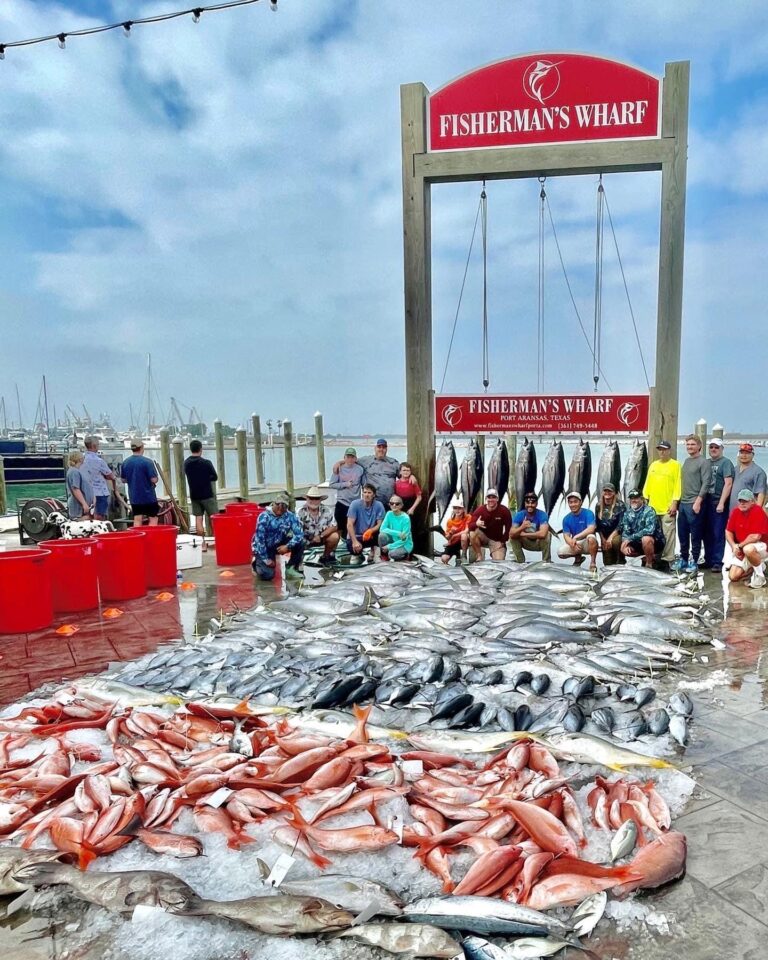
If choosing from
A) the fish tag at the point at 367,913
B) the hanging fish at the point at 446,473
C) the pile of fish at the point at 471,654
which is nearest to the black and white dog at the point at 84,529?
the pile of fish at the point at 471,654

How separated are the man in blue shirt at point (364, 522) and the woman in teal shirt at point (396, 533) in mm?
196

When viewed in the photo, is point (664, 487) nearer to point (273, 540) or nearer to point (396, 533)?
point (396, 533)

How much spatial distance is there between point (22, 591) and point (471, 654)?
171 inches

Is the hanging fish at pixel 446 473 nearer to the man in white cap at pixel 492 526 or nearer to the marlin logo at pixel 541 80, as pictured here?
the man in white cap at pixel 492 526

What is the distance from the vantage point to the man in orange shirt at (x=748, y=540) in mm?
7598

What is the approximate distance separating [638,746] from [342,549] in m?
6.90

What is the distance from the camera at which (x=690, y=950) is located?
2322 mm

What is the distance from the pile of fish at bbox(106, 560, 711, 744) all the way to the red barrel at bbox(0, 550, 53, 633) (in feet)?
5.47

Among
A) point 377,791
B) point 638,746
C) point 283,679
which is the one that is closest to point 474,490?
point 283,679

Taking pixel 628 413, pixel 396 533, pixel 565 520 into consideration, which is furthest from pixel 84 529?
pixel 628 413

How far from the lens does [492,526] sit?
30.3ft

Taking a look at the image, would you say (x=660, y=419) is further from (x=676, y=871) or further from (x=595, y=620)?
(x=676, y=871)

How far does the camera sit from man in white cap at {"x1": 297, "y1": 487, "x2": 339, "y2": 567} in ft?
30.4

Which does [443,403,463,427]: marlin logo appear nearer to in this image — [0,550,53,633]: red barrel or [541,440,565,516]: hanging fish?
[541,440,565,516]: hanging fish
